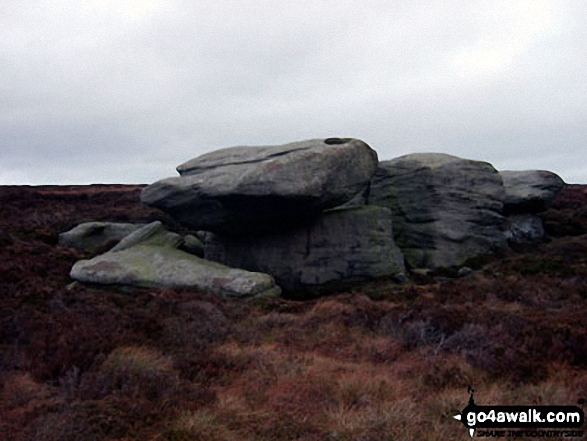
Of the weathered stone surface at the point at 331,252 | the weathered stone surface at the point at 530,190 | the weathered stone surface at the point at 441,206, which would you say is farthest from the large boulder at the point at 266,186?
the weathered stone surface at the point at 530,190

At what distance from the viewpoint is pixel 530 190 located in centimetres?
2472

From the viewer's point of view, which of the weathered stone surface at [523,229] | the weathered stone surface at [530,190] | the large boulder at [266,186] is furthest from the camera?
the weathered stone surface at [530,190]

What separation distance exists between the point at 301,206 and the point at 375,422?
11419 millimetres

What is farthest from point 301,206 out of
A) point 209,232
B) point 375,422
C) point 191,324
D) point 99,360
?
point 375,422

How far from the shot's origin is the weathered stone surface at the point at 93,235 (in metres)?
24.6

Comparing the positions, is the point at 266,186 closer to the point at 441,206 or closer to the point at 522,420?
the point at 441,206

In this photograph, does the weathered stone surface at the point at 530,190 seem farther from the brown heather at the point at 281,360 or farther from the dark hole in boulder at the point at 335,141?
the dark hole in boulder at the point at 335,141

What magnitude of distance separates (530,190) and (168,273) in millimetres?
16228

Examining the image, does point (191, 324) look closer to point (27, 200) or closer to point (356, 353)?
point (356, 353)

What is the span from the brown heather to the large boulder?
10.6 ft

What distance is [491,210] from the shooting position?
22.1 metres

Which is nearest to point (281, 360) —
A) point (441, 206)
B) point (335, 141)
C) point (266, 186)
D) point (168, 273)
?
point (266, 186)

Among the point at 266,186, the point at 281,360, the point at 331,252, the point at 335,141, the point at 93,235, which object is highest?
the point at 335,141

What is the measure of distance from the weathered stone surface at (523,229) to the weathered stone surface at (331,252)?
7405mm
